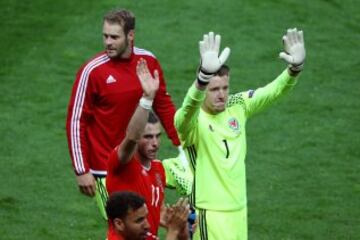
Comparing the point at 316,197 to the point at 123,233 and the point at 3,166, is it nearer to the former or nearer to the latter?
the point at 3,166

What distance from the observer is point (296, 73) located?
30.3 feet

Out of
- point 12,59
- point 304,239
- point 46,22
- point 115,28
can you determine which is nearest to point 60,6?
point 46,22

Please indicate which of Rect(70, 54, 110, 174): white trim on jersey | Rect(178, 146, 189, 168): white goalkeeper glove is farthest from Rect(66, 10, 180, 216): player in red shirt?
Rect(178, 146, 189, 168): white goalkeeper glove

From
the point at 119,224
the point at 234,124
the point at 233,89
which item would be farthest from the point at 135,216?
the point at 233,89

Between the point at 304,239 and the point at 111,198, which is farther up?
the point at 111,198

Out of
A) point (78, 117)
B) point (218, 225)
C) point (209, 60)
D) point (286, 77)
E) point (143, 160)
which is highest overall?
point (209, 60)

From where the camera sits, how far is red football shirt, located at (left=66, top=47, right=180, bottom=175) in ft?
29.4

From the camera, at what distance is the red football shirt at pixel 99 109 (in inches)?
353

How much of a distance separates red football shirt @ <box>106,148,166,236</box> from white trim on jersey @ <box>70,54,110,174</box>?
93 centimetres

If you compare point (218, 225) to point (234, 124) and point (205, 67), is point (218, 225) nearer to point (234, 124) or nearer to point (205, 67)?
point (234, 124)

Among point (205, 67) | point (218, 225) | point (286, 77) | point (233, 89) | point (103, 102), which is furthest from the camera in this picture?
point (233, 89)

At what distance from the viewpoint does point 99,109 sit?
29.8ft

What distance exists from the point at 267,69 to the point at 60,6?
3899 millimetres

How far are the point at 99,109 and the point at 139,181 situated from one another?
1395mm
